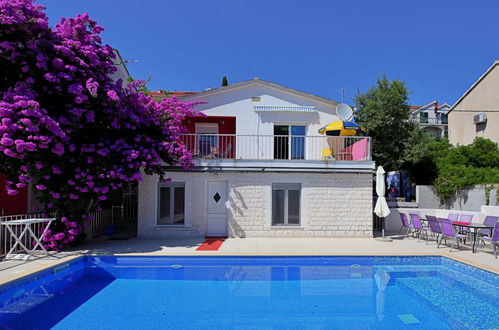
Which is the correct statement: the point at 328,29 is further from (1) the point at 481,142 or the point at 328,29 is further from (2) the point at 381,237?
(1) the point at 481,142

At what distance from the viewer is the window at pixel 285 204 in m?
12.0

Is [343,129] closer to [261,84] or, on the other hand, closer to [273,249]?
[261,84]

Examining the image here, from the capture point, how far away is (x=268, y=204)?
1189cm

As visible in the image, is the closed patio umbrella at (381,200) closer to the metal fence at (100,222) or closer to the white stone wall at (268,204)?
the white stone wall at (268,204)

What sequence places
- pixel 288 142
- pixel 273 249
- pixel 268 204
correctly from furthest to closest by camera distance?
pixel 288 142, pixel 268 204, pixel 273 249

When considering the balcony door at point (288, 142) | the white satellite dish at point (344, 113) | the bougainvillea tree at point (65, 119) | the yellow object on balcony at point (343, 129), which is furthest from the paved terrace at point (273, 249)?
the white satellite dish at point (344, 113)

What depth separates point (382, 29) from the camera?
14273 millimetres

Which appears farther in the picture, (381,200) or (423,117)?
(423,117)

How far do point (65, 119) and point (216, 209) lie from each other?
20.7 feet

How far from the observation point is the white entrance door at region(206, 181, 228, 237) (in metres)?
12.1

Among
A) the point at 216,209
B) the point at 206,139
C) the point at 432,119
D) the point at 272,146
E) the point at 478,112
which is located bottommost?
the point at 216,209

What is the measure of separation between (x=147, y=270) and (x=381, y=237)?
909cm

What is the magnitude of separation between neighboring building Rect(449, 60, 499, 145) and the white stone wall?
49.7 ft

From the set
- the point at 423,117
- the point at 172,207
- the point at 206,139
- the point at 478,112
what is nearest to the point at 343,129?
the point at 206,139
